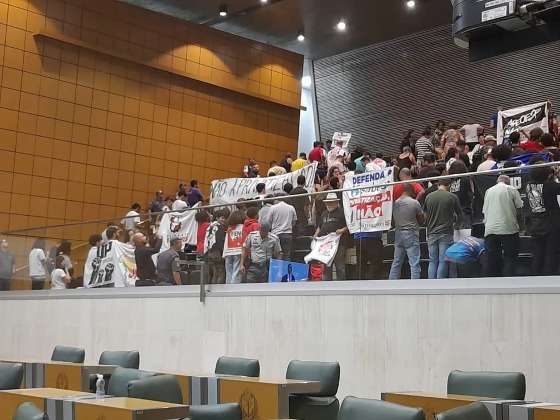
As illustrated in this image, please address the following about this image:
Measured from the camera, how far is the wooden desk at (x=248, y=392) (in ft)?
22.2

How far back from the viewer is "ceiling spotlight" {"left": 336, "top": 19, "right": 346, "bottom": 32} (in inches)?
856

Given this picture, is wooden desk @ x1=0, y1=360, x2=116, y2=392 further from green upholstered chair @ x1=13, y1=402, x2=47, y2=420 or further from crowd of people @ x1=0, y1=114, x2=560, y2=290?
green upholstered chair @ x1=13, y1=402, x2=47, y2=420

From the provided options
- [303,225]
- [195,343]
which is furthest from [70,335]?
[303,225]

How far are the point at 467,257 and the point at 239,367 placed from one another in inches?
98.4

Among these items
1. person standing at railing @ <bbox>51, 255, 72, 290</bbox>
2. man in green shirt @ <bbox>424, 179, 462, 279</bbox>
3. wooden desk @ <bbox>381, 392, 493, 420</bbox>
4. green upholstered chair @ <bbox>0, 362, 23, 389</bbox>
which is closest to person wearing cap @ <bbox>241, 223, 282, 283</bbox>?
man in green shirt @ <bbox>424, 179, 462, 279</bbox>

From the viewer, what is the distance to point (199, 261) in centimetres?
1149

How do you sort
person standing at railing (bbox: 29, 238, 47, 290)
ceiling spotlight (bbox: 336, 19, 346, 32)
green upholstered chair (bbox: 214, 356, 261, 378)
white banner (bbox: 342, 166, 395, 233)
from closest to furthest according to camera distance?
green upholstered chair (bbox: 214, 356, 261, 378) < white banner (bbox: 342, 166, 395, 233) < person standing at railing (bbox: 29, 238, 47, 290) < ceiling spotlight (bbox: 336, 19, 346, 32)

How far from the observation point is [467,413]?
4.80 m

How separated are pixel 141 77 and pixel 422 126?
696 centimetres

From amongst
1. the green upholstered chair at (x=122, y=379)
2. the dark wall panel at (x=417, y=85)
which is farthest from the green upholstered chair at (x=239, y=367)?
the dark wall panel at (x=417, y=85)

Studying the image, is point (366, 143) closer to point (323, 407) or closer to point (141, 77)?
point (141, 77)

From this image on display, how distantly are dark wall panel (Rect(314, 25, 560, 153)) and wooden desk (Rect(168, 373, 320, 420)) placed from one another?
13381mm

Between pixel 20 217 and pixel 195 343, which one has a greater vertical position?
pixel 20 217

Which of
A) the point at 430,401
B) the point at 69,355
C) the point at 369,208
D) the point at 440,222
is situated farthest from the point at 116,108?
the point at 430,401
